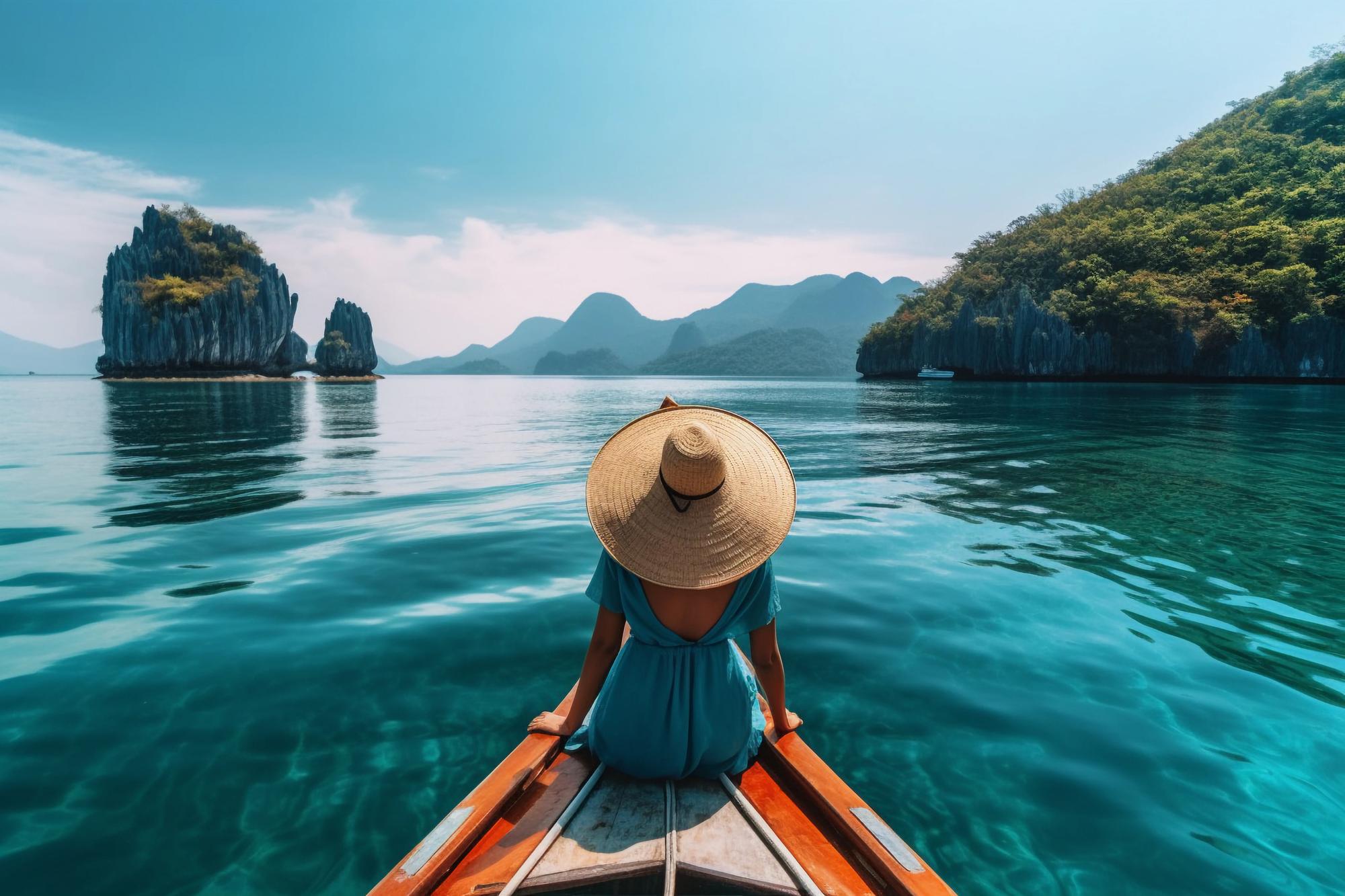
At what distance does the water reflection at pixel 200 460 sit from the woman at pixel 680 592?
33.3 feet

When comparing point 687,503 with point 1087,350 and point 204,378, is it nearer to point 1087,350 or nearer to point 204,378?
point 1087,350

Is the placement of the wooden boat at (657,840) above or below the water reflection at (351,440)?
below

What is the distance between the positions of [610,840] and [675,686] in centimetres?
62

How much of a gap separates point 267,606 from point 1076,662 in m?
7.67

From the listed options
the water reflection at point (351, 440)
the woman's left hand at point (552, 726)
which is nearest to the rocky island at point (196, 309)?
the water reflection at point (351, 440)

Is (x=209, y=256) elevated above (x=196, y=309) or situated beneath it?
elevated above

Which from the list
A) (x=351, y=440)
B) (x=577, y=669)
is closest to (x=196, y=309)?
(x=351, y=440)

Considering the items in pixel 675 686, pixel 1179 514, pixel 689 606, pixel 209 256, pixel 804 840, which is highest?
pixel 209 256

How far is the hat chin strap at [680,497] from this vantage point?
2.41m

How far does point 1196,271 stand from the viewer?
71.9 m

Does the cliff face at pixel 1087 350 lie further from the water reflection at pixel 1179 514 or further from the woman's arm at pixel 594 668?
the woman's arm at pixel 594 668

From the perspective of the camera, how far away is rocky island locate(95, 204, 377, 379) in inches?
3649

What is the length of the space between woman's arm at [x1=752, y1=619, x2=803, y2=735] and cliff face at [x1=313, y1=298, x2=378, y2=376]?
133831mm

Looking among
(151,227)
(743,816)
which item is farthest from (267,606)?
(151,227)
